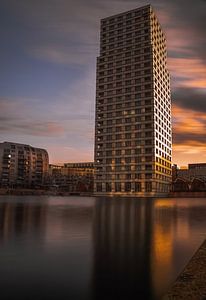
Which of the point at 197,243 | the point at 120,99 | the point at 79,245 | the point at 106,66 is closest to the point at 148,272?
the point at 79,245

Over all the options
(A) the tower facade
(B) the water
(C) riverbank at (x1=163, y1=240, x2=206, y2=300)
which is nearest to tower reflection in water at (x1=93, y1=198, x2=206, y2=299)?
(B) the water

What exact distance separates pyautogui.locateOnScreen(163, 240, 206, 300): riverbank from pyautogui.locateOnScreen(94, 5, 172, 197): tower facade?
4444 inches

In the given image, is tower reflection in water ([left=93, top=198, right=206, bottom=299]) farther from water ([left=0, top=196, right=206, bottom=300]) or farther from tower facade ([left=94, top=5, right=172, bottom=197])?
tower facade ([left=94, top=5, right=172, bottom=197])

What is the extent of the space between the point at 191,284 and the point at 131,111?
412ft

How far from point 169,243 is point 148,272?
4.10 m

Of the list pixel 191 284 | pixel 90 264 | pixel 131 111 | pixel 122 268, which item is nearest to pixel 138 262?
pixel 122 268

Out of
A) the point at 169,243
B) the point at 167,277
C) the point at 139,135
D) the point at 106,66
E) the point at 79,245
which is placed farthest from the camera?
the point at 106,66

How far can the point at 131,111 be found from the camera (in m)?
129

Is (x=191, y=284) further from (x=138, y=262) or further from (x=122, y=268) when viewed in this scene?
(x=138, y=262)

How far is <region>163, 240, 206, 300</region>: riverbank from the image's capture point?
4.94 m

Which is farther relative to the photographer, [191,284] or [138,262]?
[138,262]

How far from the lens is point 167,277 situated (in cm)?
630

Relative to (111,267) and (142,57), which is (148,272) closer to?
(111,267)

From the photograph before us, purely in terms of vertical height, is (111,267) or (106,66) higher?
(106,66)
